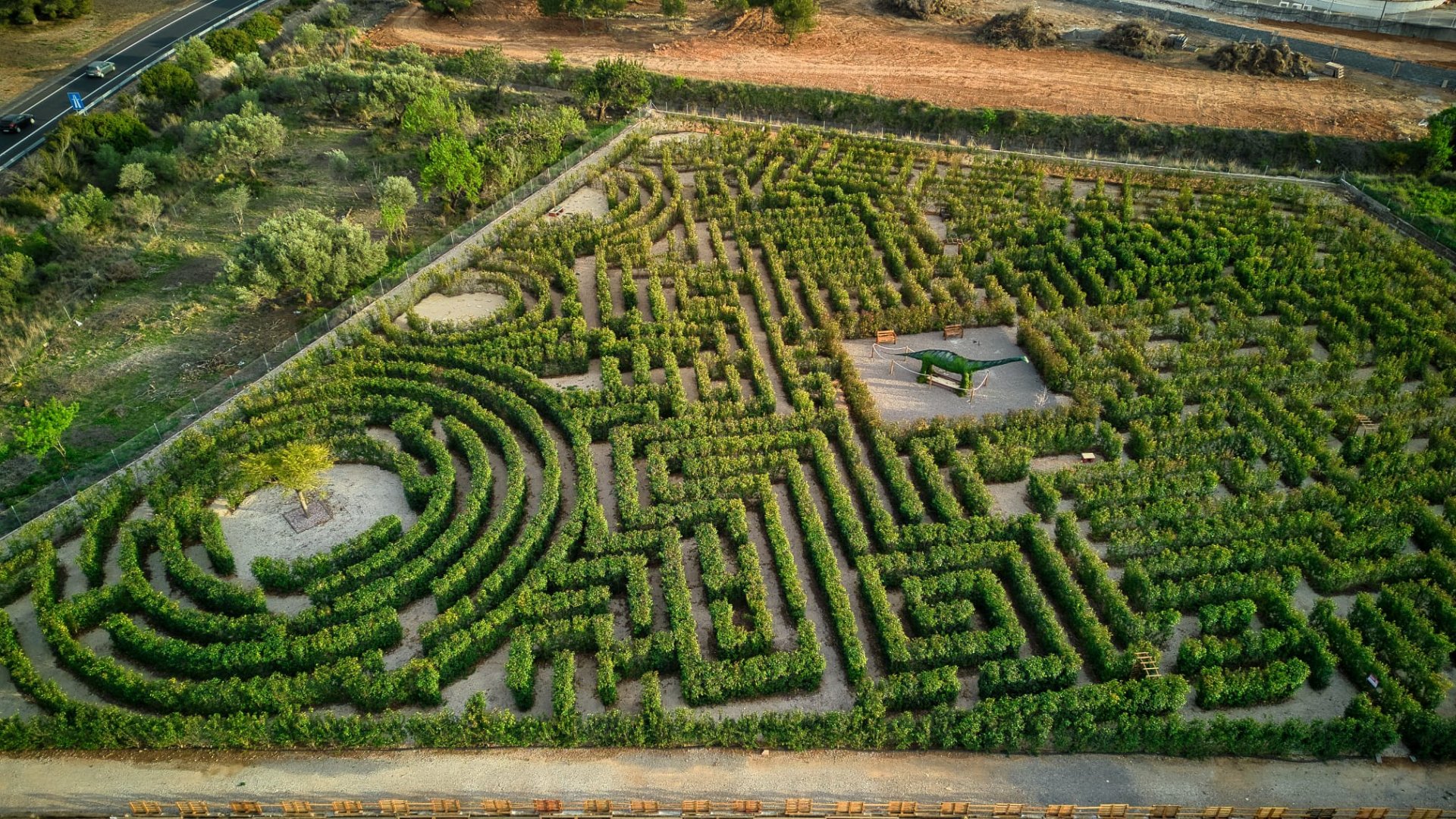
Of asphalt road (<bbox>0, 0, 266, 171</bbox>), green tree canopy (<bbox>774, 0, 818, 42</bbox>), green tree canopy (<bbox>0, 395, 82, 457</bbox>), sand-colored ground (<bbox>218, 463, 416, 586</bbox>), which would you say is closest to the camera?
sand-colored ground (<bbox>218, 463, 416, 586</bbox>)

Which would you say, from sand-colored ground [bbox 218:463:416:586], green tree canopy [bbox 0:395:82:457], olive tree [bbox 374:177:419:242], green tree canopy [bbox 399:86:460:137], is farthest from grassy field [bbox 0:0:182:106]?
sand-colored ground [bbox 218:463:416:586]

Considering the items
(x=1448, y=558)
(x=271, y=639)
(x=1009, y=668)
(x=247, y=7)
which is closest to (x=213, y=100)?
(x=247, y=7)

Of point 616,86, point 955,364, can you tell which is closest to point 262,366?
point 955,364

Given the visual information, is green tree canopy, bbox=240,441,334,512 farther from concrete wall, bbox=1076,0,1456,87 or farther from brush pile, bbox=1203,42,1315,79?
concrete wall, bbox=1076,0,1456,87

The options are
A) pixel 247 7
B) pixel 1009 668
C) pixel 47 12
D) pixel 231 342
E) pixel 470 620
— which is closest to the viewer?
pixel 1009 668

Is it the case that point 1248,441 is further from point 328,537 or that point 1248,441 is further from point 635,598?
point 328,537

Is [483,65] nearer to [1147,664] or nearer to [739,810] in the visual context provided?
[739,810]
